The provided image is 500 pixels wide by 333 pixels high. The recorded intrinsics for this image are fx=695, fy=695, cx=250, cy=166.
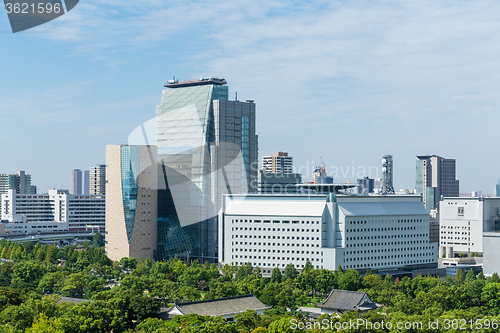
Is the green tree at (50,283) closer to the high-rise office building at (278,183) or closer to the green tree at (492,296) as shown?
the green tree at (492,296)

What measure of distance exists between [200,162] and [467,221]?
7181 cm

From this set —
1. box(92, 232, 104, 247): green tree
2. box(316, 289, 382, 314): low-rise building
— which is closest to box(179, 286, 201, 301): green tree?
box(316, 289, 382, 314): low-rise building

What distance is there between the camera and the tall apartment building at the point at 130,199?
466 ft

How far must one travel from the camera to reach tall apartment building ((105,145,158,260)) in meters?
142

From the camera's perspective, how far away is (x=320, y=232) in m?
129

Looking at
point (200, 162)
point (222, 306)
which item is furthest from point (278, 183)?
point (222, 306)

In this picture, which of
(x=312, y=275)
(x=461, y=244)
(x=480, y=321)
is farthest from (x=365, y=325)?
(x=461, y=244)

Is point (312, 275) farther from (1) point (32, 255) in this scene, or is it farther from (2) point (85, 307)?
(1) point (32, 255)

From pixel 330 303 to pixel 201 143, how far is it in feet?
217

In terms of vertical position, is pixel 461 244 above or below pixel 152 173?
below

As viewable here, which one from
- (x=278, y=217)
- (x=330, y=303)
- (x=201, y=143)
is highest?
(x=201, y=143)

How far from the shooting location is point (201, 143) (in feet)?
501

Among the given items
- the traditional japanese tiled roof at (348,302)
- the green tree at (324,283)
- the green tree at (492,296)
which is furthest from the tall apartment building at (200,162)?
the green tree at (492,296)

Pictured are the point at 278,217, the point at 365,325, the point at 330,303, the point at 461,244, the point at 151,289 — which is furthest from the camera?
the point at 461,244
